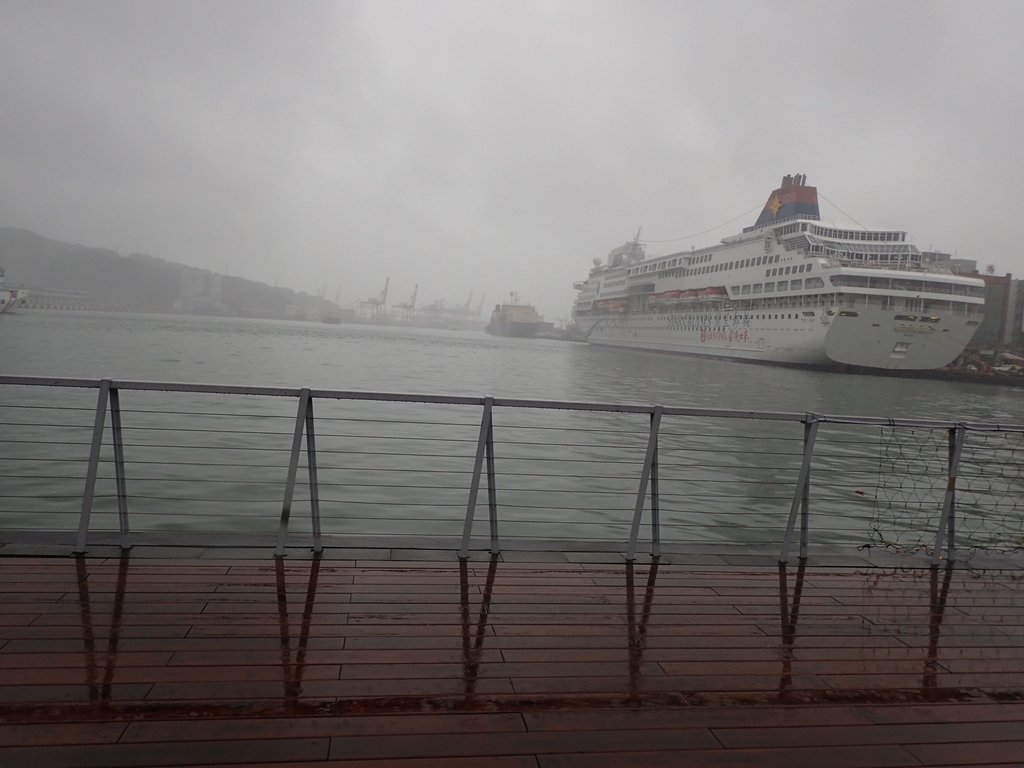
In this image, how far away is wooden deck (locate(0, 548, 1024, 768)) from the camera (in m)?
1.76

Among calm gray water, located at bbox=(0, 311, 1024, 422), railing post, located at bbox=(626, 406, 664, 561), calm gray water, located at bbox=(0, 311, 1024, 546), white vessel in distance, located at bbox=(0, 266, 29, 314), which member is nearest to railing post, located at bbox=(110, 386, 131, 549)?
calm gray water, located at bbox=(0, 311, 1024, 546)

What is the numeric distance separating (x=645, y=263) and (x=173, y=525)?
59.0 metres

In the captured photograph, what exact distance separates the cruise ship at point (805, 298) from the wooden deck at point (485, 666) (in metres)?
35.8

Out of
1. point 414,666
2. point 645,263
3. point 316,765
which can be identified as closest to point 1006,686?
point 414,666

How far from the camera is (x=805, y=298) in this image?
1527 inches

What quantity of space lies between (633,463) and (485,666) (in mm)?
5715

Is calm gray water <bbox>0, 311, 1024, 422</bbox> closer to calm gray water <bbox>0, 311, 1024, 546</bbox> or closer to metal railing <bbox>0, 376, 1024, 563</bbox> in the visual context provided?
calm gray water <bbox>0, 311, 1024, 546</bbox>

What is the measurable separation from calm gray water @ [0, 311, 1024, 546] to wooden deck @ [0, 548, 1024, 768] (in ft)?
1.31

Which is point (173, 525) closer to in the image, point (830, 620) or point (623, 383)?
point (830, 620)

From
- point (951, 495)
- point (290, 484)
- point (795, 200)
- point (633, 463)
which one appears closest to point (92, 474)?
point (290, 484)

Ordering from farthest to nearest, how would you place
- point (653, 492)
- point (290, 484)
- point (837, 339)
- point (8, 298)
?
point (8, 298) < point (837, 339) < point (653, 492) < point (290, 484)

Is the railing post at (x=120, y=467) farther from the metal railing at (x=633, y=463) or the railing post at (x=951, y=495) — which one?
the railing post at (x=951, y=495)

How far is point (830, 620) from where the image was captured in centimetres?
278

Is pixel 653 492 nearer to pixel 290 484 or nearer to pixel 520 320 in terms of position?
pixel 290 484
